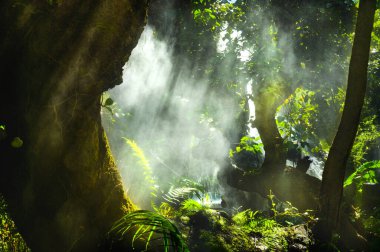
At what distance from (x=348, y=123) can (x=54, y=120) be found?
388 cm

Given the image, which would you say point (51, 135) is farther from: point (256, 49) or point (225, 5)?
point (225, 5)

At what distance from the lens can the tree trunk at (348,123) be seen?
3932 millimetres

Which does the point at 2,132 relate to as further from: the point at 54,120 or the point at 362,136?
the point at 362,136

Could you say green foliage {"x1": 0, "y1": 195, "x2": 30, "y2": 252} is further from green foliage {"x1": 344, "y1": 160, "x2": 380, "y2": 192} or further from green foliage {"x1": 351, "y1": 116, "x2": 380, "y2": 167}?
green foliage {"x1": 351, "y1": 116, "x2": 380, "y2": 167}

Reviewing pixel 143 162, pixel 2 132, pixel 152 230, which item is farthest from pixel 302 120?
pixel 2 132

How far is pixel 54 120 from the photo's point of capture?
2.58 m

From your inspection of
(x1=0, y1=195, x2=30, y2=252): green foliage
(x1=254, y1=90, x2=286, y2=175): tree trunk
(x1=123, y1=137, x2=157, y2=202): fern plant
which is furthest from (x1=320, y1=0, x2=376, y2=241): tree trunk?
(x1=0, y1=195, x2=30, y2=252): green foliage

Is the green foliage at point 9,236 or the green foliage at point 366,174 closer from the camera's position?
the green foliage at point 9,236

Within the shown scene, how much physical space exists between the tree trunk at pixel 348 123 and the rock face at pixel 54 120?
3.14 metres

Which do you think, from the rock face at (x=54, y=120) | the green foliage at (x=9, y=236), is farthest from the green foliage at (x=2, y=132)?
the green foliage at (x=9, y=236)

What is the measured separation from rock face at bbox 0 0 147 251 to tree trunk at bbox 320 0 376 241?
314 cm

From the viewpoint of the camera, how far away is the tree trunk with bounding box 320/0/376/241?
3932 millimetres

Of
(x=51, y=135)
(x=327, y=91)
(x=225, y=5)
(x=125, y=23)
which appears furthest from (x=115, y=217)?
(x=327, y=91)

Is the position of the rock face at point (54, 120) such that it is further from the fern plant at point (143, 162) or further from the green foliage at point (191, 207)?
the fern plant at point (143, 162)
